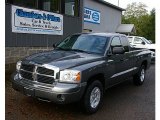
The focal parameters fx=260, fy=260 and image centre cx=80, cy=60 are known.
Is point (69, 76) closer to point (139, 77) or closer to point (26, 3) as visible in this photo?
point (139, 77)

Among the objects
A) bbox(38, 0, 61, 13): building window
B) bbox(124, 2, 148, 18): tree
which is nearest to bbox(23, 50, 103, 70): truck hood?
bbox(38, 0, 61, 13): building window

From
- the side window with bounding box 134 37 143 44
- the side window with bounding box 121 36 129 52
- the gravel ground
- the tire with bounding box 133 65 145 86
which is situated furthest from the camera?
the side window with bounding box 134 37 143 44

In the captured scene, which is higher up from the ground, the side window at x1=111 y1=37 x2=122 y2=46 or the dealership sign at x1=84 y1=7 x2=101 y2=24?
the dealership sign at x1=84 y1=7 x2=101 y2=24

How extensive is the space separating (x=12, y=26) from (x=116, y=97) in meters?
4.88

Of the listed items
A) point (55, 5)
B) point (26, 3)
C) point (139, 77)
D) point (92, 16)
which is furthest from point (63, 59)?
point (92, 16)

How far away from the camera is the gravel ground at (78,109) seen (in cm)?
554

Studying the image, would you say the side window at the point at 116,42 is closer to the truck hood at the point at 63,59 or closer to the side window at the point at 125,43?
the side window at the point at 125,43

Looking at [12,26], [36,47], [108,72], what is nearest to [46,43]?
[36,47]

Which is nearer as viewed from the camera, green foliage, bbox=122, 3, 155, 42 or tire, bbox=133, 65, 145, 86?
tire, bbox=133, 65, 145, 86

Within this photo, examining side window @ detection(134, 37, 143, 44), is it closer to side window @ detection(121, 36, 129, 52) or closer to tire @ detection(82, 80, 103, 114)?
side window @ detection(121, 36, 129, 52)

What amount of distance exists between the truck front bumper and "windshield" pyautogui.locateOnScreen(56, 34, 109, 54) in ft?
4.70

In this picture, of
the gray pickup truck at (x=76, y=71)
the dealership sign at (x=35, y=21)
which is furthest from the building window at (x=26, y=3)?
the gray pickup truck at (x=76, y=71)

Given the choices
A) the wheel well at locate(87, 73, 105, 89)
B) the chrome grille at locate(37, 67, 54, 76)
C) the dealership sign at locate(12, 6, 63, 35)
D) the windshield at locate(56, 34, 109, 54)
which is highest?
the dealership sign at locate(12, 6, 63, 35)

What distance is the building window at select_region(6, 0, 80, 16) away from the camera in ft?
34.2
